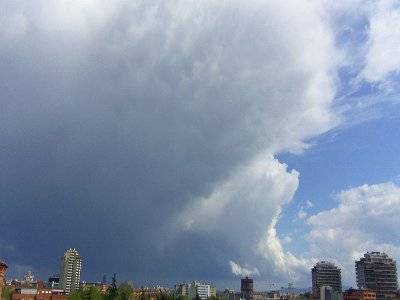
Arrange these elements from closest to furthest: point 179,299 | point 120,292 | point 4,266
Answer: point 4,266, point 120,292, point 179,299

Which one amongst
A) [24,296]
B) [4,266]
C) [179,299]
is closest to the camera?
[4,266]

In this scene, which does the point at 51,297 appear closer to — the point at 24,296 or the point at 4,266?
the point at 24,296

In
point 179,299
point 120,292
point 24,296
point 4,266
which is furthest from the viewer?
point 24,296

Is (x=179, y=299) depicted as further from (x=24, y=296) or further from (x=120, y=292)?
(x=24, y=296)

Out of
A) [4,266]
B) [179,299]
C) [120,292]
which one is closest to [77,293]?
[120,292]

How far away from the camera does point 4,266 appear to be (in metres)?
102

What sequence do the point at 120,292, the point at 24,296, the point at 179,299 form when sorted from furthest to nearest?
the point at 24,296 < the point at 179,299 < the point at 120,292

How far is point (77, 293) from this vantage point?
15412 centimetres

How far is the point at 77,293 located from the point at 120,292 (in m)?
17.8

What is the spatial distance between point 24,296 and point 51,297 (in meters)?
10.3

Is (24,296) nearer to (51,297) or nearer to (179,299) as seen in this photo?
(51,297)

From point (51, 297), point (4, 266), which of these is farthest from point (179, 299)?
point (4, 266)

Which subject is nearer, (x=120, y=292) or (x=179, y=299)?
(x=120, y=292)

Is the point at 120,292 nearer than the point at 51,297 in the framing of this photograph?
Yes
